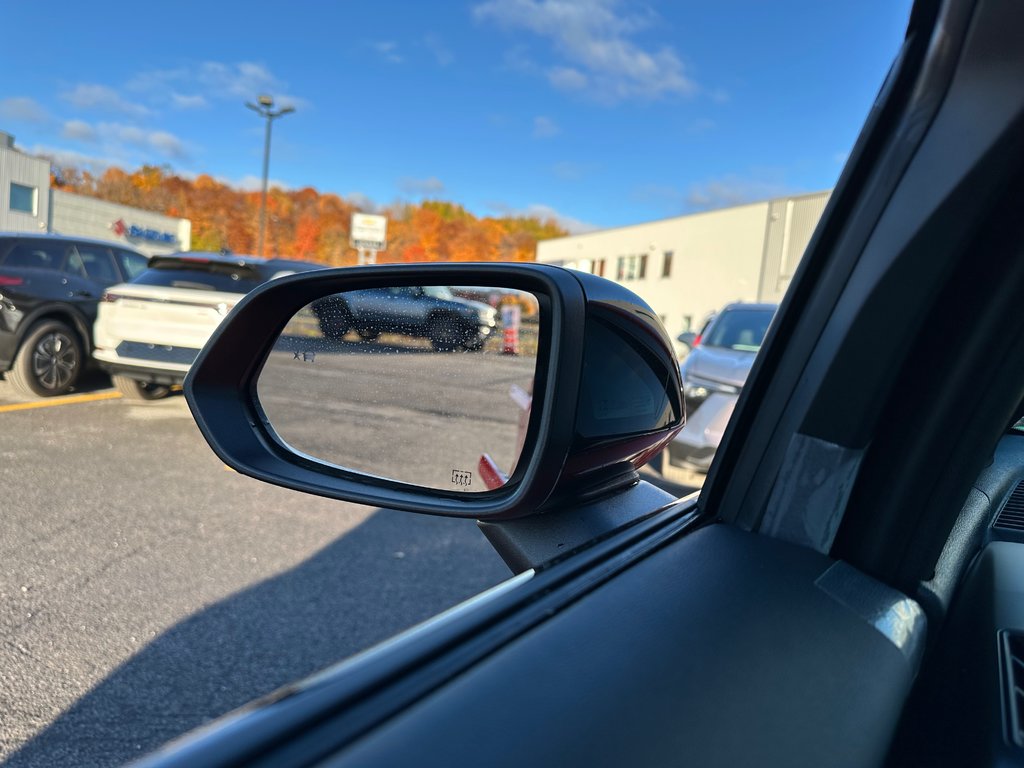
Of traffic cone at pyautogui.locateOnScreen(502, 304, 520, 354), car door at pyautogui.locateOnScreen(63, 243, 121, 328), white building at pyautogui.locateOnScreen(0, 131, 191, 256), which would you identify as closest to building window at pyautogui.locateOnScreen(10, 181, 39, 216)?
white building at pyautogui.locateOnScreen(0, 131, 191, 256)

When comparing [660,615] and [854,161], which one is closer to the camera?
[660,615]

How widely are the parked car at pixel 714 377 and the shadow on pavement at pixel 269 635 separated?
1.73 m

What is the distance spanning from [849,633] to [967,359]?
16.1 inches

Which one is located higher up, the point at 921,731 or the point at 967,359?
the point at 967,359

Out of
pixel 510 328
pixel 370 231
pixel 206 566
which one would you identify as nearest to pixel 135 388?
pixel 206 566

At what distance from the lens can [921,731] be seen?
1.04 meters

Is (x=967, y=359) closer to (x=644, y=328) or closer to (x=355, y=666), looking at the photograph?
(x=644, y=328)

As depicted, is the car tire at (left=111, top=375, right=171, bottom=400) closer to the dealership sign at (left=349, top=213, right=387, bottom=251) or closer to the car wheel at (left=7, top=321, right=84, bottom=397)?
the car wheel at (left=7, top=321, right=84, bottom=397)

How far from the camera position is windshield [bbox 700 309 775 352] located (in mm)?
7531

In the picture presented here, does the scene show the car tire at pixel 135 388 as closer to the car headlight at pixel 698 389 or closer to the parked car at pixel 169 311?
the parked car at pixel 169 311

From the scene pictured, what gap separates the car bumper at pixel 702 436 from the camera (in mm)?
5359

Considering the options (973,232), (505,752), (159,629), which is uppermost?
(973,232)

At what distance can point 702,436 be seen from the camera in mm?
5441

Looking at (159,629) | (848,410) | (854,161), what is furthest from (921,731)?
(159,629)
